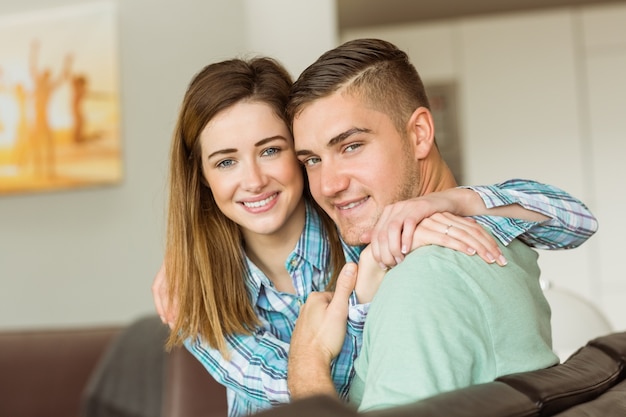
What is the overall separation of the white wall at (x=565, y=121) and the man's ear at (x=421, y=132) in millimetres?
4400

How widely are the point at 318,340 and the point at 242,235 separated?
54 centimetres

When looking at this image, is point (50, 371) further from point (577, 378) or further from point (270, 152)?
point (577, 378)

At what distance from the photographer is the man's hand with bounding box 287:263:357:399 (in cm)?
162

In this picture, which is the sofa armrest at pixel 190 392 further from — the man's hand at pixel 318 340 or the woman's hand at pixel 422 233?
the woman's hand at pixel 422 233

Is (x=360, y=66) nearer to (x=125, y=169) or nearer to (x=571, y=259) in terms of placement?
(x=125, y=169)

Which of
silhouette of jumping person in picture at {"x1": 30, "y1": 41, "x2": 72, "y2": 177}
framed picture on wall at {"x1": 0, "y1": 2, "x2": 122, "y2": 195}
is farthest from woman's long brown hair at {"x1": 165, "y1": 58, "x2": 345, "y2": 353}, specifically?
silhouette of jumping person in picture at {"x1": 30, "y1": 41, "x2": 72, "y2": 177}

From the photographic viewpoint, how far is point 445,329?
125 cm

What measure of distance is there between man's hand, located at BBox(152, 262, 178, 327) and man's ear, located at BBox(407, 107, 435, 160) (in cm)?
70

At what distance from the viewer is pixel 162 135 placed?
4.90 meters

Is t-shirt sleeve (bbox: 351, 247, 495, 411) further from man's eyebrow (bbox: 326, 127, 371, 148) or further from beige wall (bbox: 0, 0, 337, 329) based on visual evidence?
beige wall (bbox: 0, 0, 337, 329)

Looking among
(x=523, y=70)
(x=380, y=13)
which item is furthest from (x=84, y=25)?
(x=523, y=70)

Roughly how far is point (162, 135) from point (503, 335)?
3734mm

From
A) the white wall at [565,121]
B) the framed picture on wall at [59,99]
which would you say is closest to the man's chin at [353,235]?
the framed picture on wall at [59,99]

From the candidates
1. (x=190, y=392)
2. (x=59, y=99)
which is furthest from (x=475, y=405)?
(x=59, y=99)
